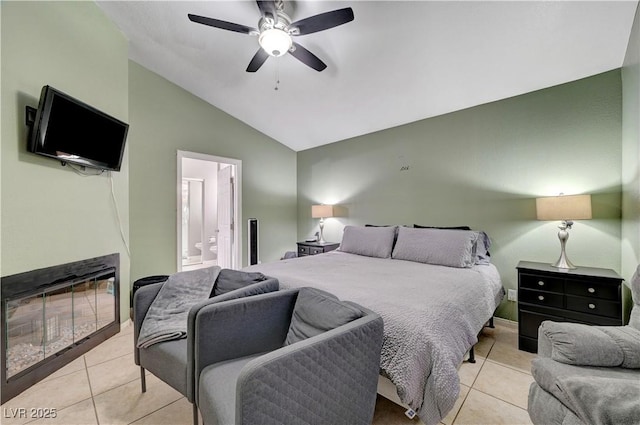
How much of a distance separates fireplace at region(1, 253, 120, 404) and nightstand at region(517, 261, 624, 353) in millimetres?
3860

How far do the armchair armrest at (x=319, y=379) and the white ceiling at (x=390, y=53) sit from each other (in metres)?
2.35

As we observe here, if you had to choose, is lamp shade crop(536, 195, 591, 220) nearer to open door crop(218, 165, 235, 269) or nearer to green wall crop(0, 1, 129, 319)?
open door crop(218, 165, 235, 269)

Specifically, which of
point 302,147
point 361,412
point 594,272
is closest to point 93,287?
point 361,412

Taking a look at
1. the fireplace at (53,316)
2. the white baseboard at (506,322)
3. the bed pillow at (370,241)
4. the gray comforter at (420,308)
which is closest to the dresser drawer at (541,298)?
the gray comforter at (420,308)

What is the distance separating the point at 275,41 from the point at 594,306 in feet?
A: 10.4

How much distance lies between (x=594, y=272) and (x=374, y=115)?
109 inches

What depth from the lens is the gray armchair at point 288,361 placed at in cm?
94

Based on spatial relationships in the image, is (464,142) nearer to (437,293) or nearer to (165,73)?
(437,293)

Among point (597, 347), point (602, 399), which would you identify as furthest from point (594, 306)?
point (602, 399)

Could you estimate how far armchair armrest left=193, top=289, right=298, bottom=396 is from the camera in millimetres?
1347

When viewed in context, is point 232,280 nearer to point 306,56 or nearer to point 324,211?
point 306,56

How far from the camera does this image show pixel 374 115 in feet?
12.0

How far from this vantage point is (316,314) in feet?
4.52

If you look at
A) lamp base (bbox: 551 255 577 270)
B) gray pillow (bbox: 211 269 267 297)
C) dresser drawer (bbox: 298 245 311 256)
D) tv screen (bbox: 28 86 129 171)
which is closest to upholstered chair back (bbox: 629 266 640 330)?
lamp base (bbox: 551 255 577 270)
